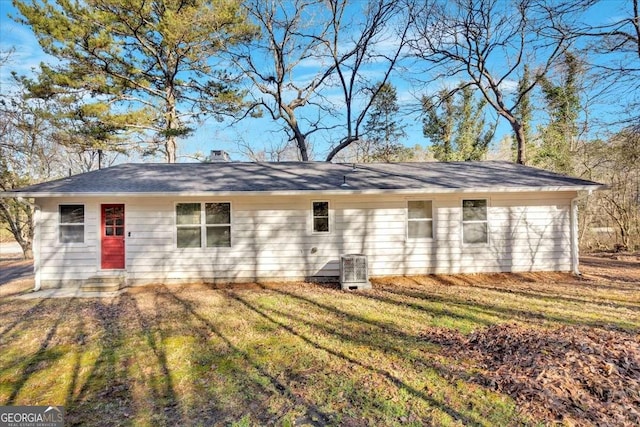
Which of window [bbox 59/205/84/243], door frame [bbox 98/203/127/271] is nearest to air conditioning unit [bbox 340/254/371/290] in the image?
door frame [bbox 98/203/127/271]

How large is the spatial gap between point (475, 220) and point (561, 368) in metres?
5.52

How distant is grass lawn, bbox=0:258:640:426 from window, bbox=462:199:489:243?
1520mm

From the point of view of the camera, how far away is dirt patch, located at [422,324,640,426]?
2826mm

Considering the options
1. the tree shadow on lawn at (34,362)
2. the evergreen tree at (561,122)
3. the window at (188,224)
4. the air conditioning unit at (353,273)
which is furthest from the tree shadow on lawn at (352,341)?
the evergreen tree at (561,122)

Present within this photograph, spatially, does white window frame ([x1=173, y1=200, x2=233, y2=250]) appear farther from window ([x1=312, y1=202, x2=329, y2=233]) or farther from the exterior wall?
window ([x1=312, y1=202, x2=329, y2=233])

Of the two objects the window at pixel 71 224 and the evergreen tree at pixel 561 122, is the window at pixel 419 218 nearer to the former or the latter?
the window at pixel 71 224

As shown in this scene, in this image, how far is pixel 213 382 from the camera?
3480mm

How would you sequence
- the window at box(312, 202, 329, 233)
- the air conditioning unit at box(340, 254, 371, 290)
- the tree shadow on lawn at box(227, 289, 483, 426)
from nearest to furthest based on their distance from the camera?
the tree shadow on lawn at box(227, 289, 483, 426) → the air conditioning unit at box(340, 254, 371, 290) → the window at box(312, 202, 329, 233)

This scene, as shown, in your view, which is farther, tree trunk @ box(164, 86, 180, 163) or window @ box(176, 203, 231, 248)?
tree trunk @ box(164, 86, 180, 163)

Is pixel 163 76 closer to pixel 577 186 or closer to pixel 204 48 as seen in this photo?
pixel 204 48

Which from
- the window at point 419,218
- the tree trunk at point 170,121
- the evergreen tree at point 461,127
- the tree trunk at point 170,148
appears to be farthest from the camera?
the evergreen tree at point 461,127

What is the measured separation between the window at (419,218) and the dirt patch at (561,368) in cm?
393

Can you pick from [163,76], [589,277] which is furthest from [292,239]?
[163,76]

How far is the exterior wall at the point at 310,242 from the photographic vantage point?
315 inches
